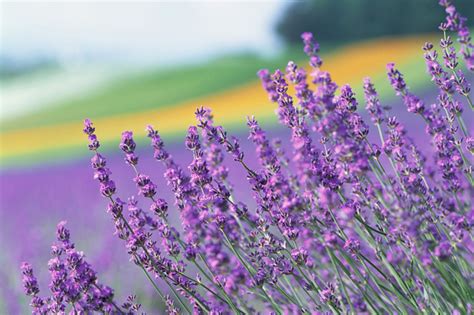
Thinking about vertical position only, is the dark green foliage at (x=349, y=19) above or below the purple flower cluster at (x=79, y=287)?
above

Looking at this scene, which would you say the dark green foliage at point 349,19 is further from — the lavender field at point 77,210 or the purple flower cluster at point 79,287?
the purple flower cluster at point 79,287

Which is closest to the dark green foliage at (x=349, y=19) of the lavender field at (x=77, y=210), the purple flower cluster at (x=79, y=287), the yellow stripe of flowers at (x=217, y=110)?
the yellow stripe of flowers at (x=217, y=110)

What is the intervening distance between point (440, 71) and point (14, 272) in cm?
484

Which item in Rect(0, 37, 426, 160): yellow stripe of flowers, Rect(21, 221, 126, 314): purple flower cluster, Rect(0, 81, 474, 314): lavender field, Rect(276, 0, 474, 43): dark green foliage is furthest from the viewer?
Rect(276, 0, 474, 43): dark green foliage

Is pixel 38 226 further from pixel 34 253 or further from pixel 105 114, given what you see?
pixel 105 114

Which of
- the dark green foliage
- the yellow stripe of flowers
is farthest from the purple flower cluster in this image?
the dark green foliage

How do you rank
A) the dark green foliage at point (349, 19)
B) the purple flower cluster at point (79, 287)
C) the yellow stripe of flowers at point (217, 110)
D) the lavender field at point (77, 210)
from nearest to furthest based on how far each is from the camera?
the purple flower cluster at point (79, 287)
the lavender field at point (77, 210)
the yellow stripe of flowers at point (217, 110)
the dark green foliage at point (349, 19)

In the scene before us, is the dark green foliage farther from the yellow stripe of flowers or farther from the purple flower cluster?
the purple flower cluster

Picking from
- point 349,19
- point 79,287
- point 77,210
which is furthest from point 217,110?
point 79,287

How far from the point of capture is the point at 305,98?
2100 mm

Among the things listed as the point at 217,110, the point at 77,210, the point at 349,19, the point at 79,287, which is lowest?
the point at 79,287

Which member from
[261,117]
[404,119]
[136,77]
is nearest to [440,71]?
[404,119]

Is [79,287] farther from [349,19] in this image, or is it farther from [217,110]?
[349,19]

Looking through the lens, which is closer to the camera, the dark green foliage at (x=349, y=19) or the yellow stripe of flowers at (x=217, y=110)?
the yellow stripe of flowers at (x=217, y=110)
